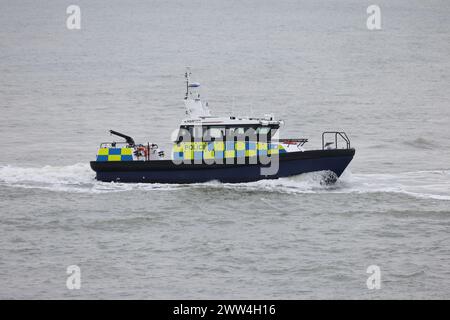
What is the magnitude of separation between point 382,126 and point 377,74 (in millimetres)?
23996

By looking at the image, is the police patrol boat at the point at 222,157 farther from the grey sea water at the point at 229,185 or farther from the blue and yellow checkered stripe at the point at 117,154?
the grey sea water at the point at 229,185

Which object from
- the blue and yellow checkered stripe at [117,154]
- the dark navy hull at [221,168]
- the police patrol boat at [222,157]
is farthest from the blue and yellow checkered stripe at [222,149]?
the blue and yellow checkered stripe at [117,154]

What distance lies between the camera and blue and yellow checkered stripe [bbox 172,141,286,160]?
3089 cm

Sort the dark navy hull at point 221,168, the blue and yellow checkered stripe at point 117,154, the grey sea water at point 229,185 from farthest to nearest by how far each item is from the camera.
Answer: the blue and yellow checkered stripe at point 117,154 < the dark navy hull at point 221,168 < the grey sea water at point 229,185

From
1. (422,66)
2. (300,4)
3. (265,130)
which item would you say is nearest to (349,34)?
(422,66)

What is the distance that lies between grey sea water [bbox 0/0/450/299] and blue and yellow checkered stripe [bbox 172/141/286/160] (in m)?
0.98

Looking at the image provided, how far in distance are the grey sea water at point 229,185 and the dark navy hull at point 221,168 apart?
0.34 metres

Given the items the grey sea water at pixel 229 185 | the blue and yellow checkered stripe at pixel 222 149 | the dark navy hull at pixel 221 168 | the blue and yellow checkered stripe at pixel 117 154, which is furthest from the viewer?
the blue and yellow checkered stripe at pixel 117 154

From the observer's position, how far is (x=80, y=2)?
161m

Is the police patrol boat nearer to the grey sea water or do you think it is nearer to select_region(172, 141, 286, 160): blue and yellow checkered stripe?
select_region(172, 141, 286, 160): blue and yellow checkered stripe

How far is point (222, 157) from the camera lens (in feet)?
102

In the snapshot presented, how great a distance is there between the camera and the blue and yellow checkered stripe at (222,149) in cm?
3089

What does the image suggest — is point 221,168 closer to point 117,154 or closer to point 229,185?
point 229,185

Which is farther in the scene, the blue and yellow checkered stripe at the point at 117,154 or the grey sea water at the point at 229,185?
the blue and yellow checkered stripe at the point at 117,154
